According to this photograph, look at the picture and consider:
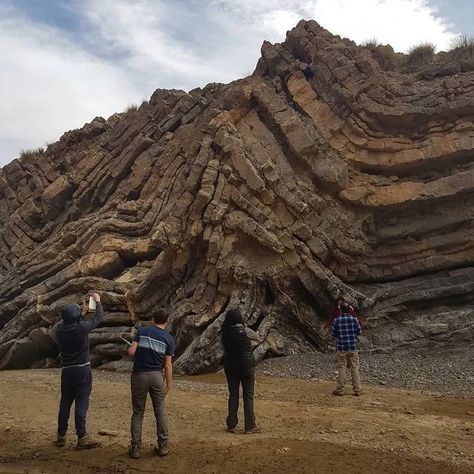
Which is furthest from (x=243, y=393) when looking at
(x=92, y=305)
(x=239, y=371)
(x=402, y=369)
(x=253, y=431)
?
(x=402, y=369)

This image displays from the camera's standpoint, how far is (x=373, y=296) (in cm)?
1777

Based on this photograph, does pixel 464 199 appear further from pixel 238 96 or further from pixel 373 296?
pixel 238 96

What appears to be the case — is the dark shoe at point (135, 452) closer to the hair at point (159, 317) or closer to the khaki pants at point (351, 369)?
the hair at point (159, 317)

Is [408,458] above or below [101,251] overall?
below

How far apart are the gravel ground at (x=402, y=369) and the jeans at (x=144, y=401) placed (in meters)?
7.16

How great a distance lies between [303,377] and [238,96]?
512 inches

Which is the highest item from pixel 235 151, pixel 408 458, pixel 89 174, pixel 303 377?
pixel 89 174

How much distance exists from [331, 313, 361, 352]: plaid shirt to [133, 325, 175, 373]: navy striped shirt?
5.31 metres

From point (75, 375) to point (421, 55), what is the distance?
23.2 m

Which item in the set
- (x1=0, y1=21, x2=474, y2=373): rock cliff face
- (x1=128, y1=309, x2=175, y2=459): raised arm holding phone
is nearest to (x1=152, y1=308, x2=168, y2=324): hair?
(x1=128, y1=309, x2=175, y2=459): raised arm holding phone

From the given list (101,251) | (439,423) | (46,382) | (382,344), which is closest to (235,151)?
(101,251)

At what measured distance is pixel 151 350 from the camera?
23.6 feet

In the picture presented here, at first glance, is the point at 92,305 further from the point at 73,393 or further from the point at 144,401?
the point at 144,401

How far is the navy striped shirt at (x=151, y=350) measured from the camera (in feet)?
23.5
